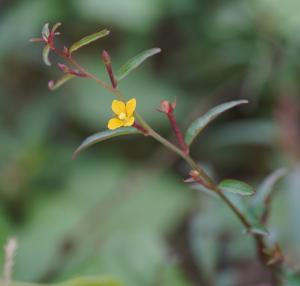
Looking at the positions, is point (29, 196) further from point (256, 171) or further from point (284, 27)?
point (284, 27)

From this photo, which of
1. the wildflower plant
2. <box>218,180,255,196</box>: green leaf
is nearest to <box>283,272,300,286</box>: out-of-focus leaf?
the wildflower plant

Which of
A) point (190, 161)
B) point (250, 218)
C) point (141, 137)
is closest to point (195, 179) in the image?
point (190, 161)

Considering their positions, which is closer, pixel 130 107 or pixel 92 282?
pixel 130 107

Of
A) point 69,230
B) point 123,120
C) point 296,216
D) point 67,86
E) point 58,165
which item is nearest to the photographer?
point 123,120

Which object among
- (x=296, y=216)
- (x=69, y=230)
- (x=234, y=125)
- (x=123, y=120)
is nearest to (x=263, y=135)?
(x=234, y=125)

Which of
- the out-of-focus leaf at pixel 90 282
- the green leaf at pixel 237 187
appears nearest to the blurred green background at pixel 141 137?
the out-of-focus leaf at pixel 90 282

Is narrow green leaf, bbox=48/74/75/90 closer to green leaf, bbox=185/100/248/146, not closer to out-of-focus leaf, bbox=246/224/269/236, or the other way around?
green leaf, bbox=185/100/248/146

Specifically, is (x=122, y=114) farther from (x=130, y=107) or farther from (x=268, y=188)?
(x=268, y=188)
